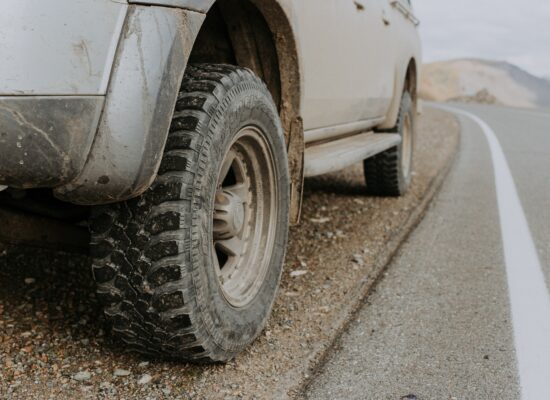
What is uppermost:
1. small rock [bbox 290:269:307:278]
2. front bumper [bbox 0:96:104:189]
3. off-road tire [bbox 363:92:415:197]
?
front bumper [bbox 0:96:104:189]

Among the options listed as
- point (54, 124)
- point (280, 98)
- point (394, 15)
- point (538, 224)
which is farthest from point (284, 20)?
point (538, 224)

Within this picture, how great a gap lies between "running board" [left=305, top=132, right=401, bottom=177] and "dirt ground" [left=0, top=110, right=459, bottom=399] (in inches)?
21.7

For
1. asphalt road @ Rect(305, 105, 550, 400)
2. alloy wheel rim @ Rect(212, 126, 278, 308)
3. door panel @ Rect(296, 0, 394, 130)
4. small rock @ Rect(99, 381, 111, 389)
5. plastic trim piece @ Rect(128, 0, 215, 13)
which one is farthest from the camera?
door panel @ Rect(296, 0, 394, 130)

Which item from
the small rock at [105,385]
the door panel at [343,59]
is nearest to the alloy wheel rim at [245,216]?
the small rock at [105,385]

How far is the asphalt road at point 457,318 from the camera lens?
7.75 feet

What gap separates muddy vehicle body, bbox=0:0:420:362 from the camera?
1.72 meters

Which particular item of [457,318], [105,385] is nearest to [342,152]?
[457,318]

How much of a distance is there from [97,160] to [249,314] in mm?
936

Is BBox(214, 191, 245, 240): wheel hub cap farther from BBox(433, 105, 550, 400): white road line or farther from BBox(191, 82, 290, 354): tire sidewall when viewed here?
BBox(433, 105, 550, 400): white road line

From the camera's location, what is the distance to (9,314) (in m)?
2.73

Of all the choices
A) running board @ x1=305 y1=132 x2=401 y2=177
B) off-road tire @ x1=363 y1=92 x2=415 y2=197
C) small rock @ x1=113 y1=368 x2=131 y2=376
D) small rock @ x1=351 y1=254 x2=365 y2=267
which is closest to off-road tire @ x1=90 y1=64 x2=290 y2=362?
small rock @ x1=113 y1=368 x2=131 y2=376

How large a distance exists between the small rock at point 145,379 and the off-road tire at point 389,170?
11.8 feet

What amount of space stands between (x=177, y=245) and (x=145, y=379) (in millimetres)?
560

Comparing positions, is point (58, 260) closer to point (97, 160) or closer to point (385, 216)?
point (97, 160)
